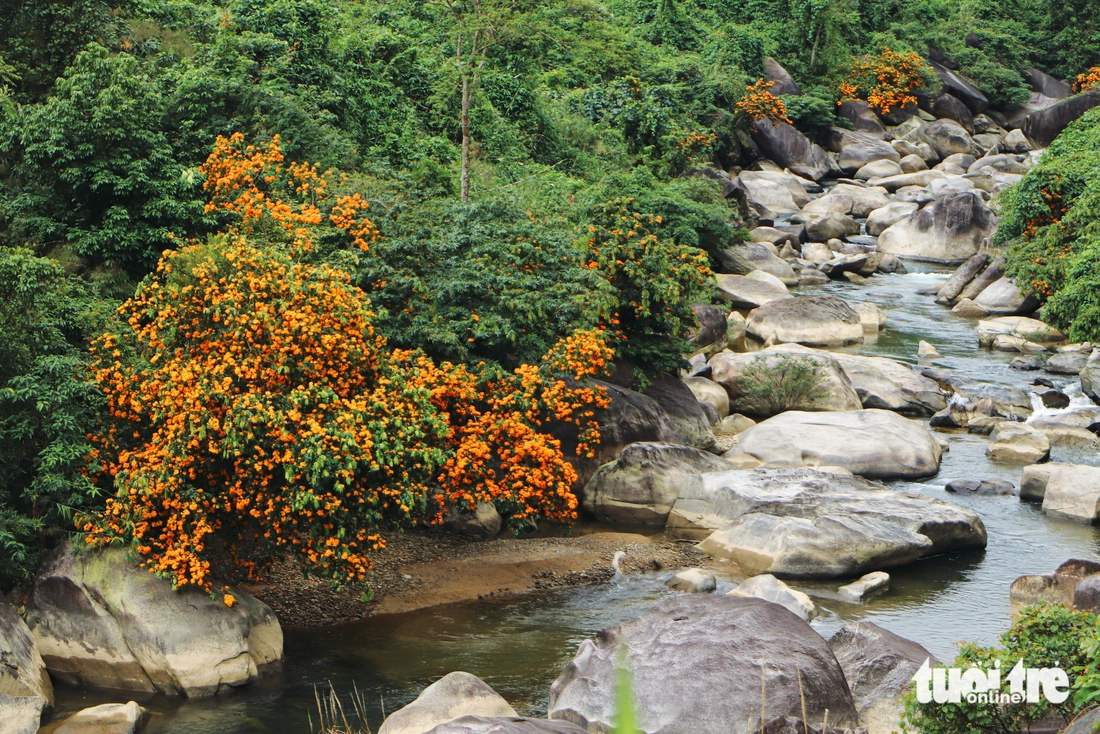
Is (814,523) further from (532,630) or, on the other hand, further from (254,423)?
(254,423)

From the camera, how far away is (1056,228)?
87.9 ft

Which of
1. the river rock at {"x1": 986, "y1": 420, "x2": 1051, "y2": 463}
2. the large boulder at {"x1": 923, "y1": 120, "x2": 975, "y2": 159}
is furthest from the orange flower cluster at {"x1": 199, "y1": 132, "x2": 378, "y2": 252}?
the large boulder at {"x1": 923, "y1": 120, "x2": 975, "y2": 159}

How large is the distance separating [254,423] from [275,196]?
6.12 meters

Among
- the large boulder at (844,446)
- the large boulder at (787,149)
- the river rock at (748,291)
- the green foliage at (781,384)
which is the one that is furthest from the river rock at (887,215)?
the large boulder at (844,446)

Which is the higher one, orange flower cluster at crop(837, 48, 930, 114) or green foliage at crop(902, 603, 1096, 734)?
orange flower cluster at crop(837, 48, 930, 114)

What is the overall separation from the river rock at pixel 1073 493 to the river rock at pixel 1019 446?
Result: 2.03m

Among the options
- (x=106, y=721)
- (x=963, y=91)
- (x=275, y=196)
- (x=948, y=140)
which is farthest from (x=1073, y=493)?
(x=963, y=91)

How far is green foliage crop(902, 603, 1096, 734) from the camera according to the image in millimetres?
8148

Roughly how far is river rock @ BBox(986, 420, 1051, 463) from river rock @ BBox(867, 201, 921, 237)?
62.1 feet

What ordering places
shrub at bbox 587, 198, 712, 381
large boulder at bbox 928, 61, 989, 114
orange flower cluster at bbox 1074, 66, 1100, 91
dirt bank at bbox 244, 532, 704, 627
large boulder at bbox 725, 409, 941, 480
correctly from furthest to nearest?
orange flower cluster at bbox 1074, 66, 1100, 91 → large boulder at bbox 928, 61, 989, 114 → large boulder at bbox 725, 409, 941, 480 → shrub at bbox 587, 198, 712, 381 → dirt bank at bbox 244, 532, 704, 627

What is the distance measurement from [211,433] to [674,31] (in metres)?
41.3

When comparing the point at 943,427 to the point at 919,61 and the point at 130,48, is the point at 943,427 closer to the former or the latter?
the point at 130,48

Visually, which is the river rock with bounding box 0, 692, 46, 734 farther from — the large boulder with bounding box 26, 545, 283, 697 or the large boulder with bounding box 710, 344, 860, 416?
the large boulder with bounding box 710, 344, 860, 416

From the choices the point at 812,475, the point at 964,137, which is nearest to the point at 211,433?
the point at 812,475
